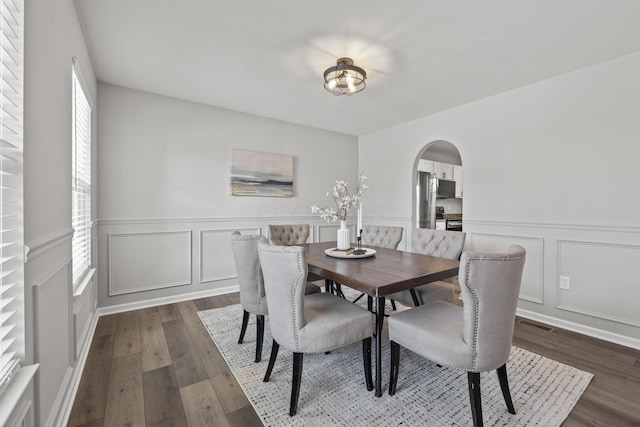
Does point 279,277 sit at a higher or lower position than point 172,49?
lower

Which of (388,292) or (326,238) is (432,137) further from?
(388,292)

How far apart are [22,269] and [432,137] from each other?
4243mm

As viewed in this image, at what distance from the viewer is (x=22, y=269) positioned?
1043 mm

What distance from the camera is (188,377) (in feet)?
6.48

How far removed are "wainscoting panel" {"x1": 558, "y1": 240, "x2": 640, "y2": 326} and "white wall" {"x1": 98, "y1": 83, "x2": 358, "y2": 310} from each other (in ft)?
11.4

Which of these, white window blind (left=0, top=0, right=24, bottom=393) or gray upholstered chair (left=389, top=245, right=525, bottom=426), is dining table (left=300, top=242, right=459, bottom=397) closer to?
gray upholstered chair (left=389, top=245, right=525, bottom=426)

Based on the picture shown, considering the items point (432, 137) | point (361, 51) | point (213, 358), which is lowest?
point (213, 358)

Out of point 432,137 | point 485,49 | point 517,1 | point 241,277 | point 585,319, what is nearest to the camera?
point 517,1

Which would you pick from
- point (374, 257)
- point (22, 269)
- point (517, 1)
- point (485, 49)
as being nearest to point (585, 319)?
point (374, 257)

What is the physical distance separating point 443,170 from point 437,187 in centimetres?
64

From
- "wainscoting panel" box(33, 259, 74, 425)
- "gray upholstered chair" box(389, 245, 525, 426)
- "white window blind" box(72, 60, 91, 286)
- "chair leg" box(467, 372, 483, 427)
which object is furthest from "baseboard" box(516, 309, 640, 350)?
"white window blind" box(72, 60, 91, 286)

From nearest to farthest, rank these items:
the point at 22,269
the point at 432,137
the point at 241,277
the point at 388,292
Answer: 1. the point at 22,269
2. the point at 388,292
3. the point at 241,277
4. the point at 432,137

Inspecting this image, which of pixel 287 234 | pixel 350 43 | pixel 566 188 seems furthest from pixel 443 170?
pixel 350 43

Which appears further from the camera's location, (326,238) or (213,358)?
(326,238)
